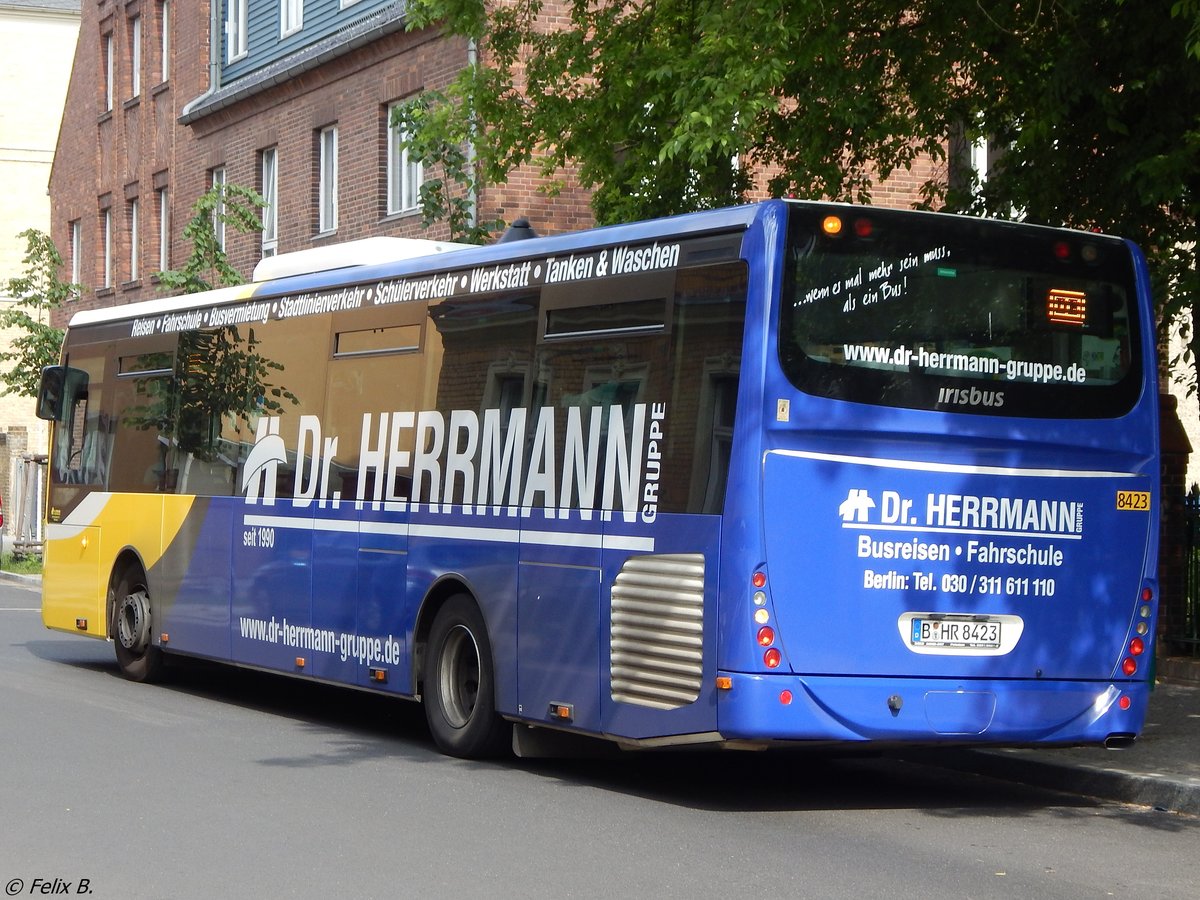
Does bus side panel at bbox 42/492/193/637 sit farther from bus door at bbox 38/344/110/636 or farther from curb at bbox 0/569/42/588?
curb at bbox 0/569/42/588

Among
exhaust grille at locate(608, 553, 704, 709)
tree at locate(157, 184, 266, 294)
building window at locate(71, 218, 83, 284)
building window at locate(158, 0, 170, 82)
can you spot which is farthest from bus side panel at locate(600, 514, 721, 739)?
building window at locate(71, 218, 83, 284)

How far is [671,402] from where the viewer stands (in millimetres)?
9586

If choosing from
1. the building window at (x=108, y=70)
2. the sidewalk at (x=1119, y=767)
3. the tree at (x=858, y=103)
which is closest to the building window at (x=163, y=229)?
the building window at (x=108, y=70)

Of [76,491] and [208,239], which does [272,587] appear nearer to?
[76,491]

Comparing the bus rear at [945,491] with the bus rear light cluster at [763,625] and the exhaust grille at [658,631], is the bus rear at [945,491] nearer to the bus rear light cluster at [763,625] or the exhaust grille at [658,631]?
the bus rear light cluster at [763,625]

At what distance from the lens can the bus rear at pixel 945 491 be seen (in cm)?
913

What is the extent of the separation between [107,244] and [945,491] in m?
32.2

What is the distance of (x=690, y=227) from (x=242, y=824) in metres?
3.60

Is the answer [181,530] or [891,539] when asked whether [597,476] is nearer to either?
[891,539]

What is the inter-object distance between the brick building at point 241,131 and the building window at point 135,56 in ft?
0.13

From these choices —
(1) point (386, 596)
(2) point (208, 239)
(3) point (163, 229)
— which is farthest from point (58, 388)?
(3) point (163, 229)

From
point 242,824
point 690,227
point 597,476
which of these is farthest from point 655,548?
point 242,824

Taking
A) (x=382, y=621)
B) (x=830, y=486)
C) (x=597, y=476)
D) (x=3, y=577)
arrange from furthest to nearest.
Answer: (x=3, y=577) → (x=382, y=621) → (x=597, y=476) → (x=830, y=486)

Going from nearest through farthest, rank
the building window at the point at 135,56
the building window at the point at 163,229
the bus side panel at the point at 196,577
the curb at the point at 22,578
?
the bus side panel at the point at 196,577, the curb at the point at 22,578, the building window at the point at 163,229, the building window at the point at 135,56
